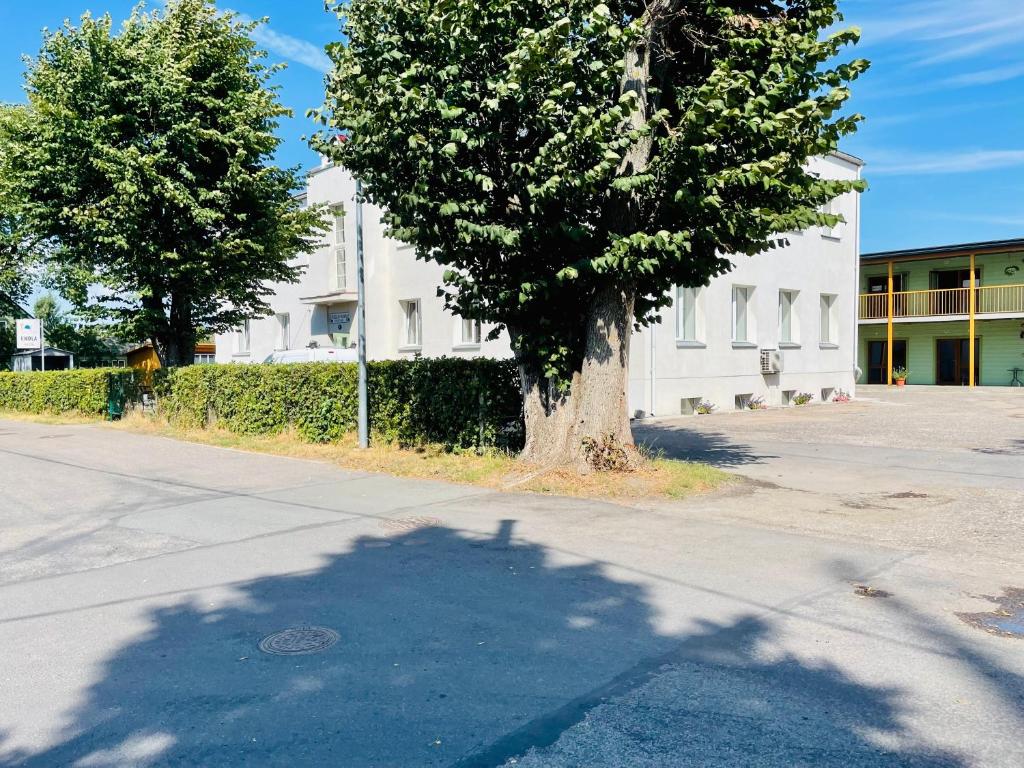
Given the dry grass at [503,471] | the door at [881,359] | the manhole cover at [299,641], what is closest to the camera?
the manhole cover at [299,641]

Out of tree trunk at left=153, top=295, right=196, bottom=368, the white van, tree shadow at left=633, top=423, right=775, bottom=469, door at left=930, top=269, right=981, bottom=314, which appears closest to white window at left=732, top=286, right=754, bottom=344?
tree shadow at left=633, top=423, right=775, bottom=469

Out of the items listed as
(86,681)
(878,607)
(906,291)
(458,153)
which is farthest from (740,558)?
(906,291)

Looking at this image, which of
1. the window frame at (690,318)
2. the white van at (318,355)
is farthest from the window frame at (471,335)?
the window frame at (690,318)

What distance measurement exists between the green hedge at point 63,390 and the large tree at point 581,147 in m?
14.6

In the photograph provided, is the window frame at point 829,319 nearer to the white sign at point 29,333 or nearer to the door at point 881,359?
the door at point 881,359

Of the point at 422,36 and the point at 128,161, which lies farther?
the point at 128,161

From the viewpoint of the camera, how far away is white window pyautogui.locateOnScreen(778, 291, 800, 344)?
26422 mm

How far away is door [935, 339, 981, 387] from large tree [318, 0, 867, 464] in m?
31.8

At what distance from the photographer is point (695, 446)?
14789 millimetres

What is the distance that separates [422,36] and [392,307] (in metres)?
15.8

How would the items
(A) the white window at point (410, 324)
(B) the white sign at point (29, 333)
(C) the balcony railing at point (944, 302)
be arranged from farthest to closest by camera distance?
(C) the balcony railing at point (944, 302)
(B) the white sign at point (29, 333)
(A) the white window at point (410, 324)

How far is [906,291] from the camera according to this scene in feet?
123

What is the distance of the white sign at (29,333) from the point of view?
27688 millimetres

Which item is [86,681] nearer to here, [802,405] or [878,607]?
[878,607]
